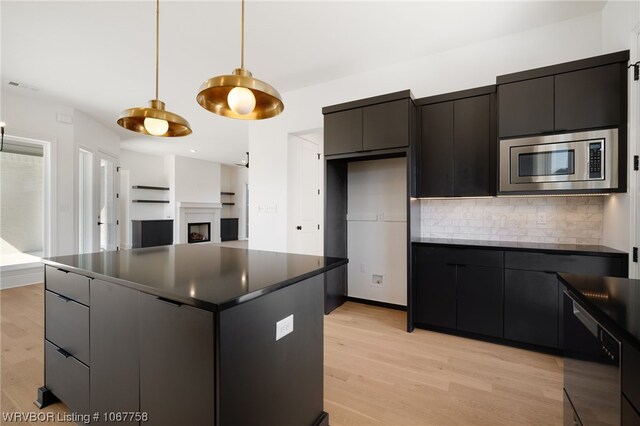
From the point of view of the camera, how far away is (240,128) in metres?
5.80

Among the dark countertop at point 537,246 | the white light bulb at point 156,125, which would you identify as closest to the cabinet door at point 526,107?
the dark countertop at point 537,246

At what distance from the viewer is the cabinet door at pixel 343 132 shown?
10.3 ft

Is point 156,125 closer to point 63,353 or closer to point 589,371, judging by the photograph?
point 63,353

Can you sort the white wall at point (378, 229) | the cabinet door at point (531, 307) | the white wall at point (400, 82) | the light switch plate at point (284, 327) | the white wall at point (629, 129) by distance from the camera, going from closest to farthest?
the light switch plate at point (284, 327), the white wall at point (629, 129), the cabinet door at point (531, 307), the white wall at point (400, 82), the white wall at point (378, 229)

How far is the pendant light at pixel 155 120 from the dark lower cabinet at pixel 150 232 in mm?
6932

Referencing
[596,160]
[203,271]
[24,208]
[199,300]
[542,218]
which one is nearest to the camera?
[199,300]

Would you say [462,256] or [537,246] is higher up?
[537,246]

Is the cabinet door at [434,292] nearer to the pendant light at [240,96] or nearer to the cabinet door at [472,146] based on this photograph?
the cabinet door at [472,146]

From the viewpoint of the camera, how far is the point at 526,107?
2.47m

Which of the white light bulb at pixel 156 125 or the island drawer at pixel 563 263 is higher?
the white light bulb at pixel 156 125

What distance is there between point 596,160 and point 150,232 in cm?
910

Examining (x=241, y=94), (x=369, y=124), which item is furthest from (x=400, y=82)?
(x=241, y=94)

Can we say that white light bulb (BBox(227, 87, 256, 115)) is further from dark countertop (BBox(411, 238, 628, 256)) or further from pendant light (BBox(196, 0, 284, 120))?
dark countertop (BBox(411, 238, 628, 256))

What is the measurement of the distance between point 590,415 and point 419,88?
3.11 metres
